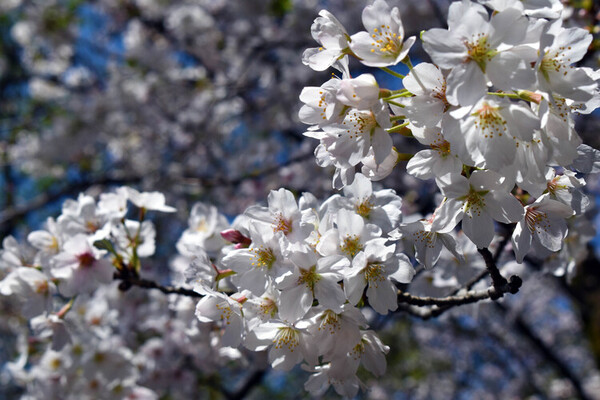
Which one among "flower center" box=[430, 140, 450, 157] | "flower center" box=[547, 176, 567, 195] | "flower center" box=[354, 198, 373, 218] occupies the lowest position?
"flower center" box=[354, 198, 373, 218]

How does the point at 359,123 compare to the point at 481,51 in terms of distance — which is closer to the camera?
the point at 481,51

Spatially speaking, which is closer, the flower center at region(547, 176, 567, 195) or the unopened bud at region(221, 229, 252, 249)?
the flower center at region(547, 176, 567, 195)

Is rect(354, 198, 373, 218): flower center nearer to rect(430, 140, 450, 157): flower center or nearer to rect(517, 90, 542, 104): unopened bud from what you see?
rect(430, 140, 450, 157): flower center

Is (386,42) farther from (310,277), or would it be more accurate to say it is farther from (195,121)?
(195,121)

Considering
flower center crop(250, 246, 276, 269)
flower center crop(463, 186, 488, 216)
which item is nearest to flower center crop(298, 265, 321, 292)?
flower center crop(250, 246, 276, 269)

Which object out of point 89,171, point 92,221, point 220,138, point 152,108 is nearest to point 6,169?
point 89,171

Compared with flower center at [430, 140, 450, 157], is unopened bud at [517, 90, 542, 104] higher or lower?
higher

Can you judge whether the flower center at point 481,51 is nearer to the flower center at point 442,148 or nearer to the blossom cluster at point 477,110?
the blossom cluster at point 477,110

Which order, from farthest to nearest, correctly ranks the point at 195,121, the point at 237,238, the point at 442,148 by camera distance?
the point at 195,121 → the point at 237,238 → the point at 442,148

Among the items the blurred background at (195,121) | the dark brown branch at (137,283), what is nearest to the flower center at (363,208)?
the dark brown branch at (137,283)

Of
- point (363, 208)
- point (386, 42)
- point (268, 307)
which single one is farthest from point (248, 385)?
point (386, 42)
